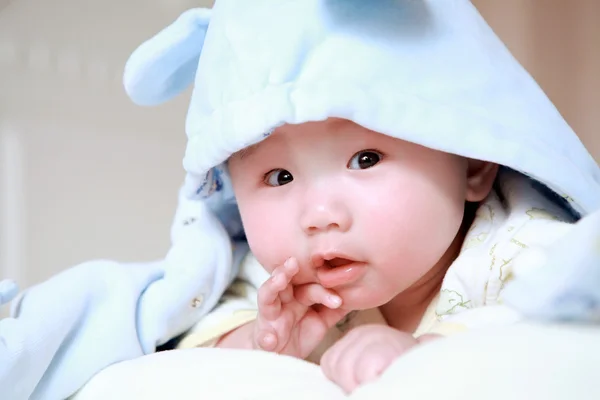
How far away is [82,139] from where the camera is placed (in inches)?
44.8

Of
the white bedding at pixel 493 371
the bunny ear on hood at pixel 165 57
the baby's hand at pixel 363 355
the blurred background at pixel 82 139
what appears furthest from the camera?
the blurred background at pixel 82 139

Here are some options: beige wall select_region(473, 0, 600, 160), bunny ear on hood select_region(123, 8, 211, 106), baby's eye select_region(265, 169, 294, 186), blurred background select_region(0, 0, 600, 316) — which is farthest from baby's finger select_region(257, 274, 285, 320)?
beige wall select_region(473, 0, 600, 160)

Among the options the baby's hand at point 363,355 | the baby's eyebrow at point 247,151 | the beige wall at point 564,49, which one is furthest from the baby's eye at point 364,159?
the beige wall at point 564,49

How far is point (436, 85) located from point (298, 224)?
0.19 metres

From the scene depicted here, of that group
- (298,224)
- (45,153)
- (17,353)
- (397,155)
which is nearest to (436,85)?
(397,155)

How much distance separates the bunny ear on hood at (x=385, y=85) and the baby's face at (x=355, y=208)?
1.8 inches

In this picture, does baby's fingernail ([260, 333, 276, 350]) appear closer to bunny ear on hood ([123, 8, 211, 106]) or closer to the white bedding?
the white bedding

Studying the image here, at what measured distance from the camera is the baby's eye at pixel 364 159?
661 millimetres

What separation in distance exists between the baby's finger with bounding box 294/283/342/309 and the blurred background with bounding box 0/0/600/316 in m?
0.56

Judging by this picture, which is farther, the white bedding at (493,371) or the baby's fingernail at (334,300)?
the baby's fingernail at (334,300)

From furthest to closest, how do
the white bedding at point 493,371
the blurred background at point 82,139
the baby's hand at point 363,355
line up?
the blurred background at point 82,139 < the baby's hand at point 363,355 < the white bedding at point 493,371

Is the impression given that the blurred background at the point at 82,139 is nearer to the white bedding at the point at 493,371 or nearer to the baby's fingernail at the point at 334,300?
the baby's fingernail at the point at 334,300

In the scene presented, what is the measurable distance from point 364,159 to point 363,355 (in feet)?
0.86

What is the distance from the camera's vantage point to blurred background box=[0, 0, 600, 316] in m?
1.07
